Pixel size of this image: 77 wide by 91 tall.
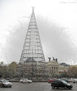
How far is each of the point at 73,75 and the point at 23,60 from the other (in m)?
28.7

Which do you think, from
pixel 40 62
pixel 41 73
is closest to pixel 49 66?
pixel 40 62

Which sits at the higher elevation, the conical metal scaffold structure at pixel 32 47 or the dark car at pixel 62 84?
the conical metal scaffold structure at pixel 32 47

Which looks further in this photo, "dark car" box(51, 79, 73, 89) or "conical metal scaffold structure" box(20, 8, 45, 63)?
"conical metal scaffold structure" box(20, 8, 45, 63)

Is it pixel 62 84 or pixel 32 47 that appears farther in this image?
pixel 32 47

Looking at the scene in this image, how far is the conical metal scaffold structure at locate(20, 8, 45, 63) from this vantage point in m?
145

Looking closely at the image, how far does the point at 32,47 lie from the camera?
483 ft

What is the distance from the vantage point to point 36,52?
145375mm

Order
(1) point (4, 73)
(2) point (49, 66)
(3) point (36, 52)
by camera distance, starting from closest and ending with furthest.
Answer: (1) point (4, 73) → (3) point (36, 52) → (2) point (49, 66)

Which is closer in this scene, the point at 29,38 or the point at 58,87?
the point at 58,87

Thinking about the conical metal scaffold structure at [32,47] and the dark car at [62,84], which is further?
the conical metal scaffold structure at [32,47]

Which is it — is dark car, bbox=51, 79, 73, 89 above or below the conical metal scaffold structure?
below

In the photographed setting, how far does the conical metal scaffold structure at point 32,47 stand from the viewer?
14539cm

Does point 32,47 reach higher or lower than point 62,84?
higher

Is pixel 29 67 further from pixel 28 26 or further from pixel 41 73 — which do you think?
pixel 28 26
